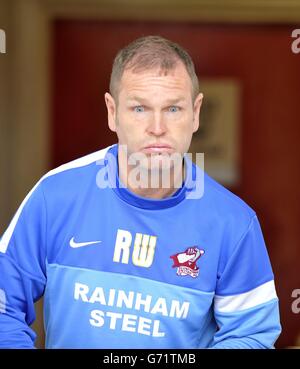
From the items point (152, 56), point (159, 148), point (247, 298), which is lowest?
point (247, 298)

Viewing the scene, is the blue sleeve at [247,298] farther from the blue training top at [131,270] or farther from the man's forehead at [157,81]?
the man's forehead at [157,81]

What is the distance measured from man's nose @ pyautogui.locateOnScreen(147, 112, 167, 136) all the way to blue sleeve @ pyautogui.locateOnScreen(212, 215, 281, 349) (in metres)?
0.20

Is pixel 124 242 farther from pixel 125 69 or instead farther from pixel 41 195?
pixel 125 69

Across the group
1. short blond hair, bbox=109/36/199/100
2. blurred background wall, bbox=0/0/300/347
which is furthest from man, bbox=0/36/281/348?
blurred background wall, bbox=0/0/300/347

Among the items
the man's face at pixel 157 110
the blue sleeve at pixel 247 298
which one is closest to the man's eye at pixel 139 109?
the man's face at pixel 157 110

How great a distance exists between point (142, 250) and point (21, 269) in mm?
175

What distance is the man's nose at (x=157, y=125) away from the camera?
3.26ft

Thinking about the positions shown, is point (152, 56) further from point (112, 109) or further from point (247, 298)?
point (247, 298)

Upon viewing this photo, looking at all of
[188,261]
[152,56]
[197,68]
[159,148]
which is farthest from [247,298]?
[197,68]

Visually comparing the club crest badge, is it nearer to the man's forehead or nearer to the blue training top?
the blue training top

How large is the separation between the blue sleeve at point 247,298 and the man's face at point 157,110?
0.18 meters

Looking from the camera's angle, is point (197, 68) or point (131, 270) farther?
point (197, 68)

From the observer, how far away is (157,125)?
1.00m

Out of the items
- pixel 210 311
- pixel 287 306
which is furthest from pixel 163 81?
pixel 287 306
